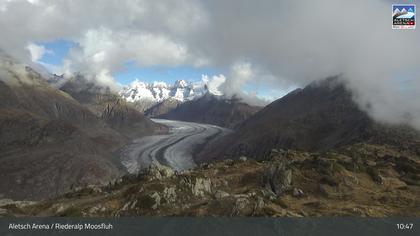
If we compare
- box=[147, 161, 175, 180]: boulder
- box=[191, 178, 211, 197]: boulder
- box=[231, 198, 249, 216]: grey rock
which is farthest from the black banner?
box=[147, 161, 175, 180]: boulder

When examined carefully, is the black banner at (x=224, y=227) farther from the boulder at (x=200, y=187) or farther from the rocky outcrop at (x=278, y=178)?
the rocky outcrop at (x=278, y=178)

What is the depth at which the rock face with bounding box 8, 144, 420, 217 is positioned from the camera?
56.4 metres

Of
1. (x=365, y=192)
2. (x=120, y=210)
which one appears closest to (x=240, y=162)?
(x=365, y=192)

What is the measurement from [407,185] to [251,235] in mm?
43876

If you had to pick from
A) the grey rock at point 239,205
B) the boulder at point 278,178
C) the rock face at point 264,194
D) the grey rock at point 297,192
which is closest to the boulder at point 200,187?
the rock face at point 264,194

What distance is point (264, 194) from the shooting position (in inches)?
2512

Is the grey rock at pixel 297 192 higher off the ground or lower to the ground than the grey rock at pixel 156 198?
higher

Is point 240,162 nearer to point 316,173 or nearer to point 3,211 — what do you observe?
point 316,173

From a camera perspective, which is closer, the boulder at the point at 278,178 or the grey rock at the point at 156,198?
the grey rock at the point at 156,198

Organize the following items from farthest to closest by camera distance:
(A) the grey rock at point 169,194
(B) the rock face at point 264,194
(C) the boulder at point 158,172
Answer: (C) the boulder at point 158,172 < (A) the grey rock at point 169,194 < (B) the rock face at point 264,194

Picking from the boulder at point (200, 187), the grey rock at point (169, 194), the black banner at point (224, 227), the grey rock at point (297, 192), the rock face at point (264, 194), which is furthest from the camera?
the boulder at point (200, 187)

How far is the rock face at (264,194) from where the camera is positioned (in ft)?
185

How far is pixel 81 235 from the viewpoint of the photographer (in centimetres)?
4431

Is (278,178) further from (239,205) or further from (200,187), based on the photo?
(239,205)
